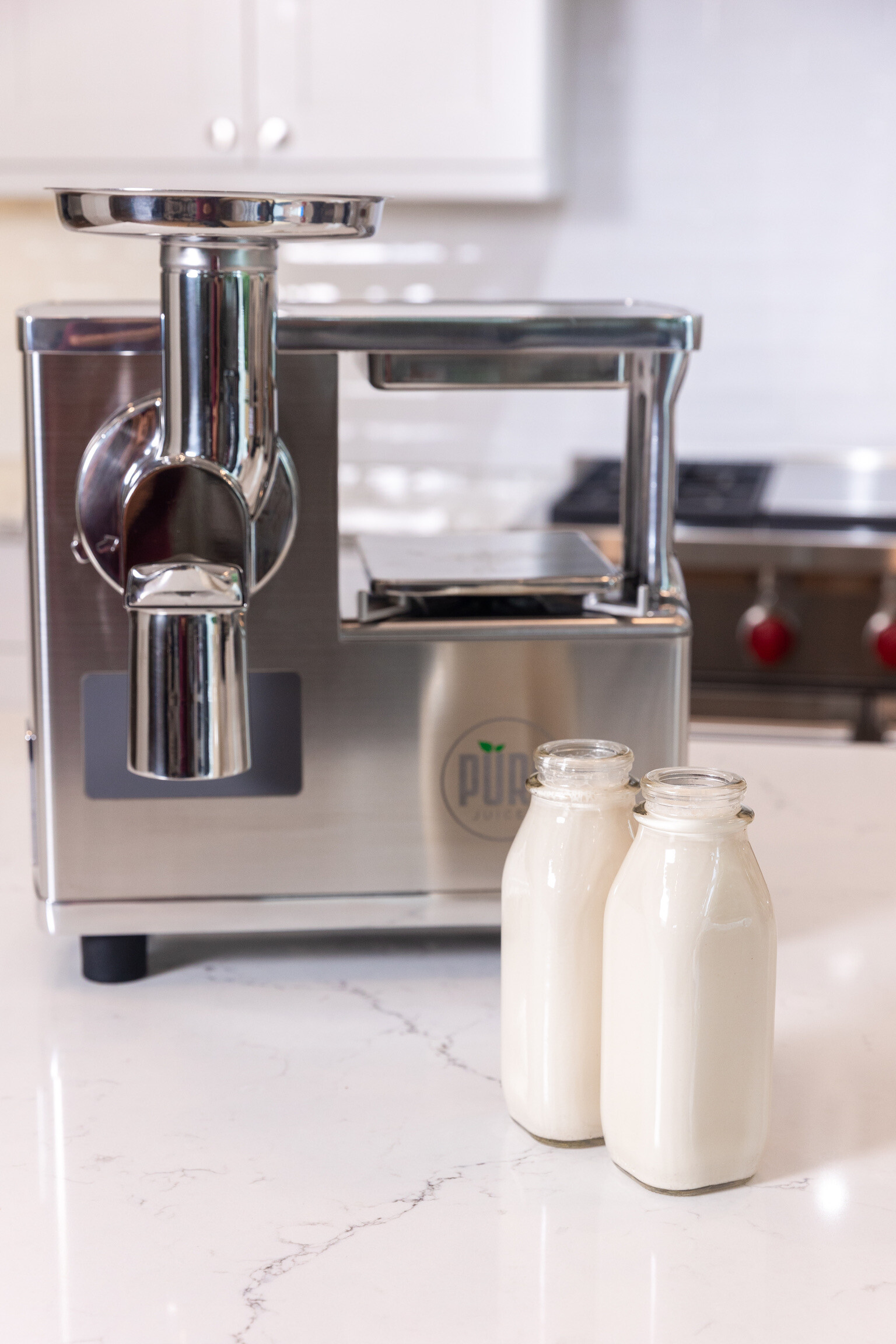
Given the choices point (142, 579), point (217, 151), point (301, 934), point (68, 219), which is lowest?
point (301, 934)

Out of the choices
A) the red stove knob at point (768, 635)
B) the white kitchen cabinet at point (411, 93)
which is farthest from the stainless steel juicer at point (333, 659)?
the white kitchen cabinet at point (411, 93)

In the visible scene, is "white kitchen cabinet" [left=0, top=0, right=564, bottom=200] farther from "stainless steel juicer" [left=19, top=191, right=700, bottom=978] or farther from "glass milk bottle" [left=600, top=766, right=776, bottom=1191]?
"glass milk bottle" [left=600, top=766, right=776, bottom=1191]

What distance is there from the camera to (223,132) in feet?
7.23

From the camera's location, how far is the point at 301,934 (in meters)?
0.88

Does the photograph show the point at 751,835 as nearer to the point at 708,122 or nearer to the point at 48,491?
the point at 48,491

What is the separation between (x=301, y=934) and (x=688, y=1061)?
36cm

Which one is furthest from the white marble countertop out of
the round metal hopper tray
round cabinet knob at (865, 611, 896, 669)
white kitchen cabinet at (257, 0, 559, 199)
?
white kitchen cabinet at (257, 0, 559, 199)

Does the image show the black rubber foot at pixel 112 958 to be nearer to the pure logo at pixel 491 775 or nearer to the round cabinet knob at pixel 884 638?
the pure logo at pixel 491 775

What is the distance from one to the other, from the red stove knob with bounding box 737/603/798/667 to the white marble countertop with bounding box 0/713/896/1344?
1.15 meters

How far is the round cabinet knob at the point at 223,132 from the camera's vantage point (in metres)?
2.21

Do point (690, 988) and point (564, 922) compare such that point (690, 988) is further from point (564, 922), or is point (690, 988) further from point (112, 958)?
point (112, 958)

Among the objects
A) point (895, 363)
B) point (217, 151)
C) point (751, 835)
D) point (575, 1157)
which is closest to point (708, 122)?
point (895, 363)

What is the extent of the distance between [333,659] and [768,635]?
1297 mm

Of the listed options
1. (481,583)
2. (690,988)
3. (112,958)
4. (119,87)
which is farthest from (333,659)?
(119,87)
